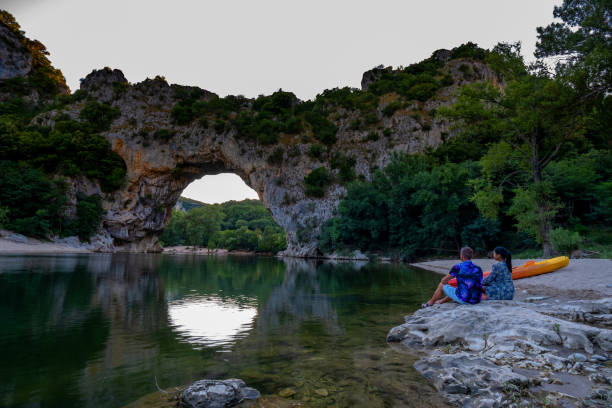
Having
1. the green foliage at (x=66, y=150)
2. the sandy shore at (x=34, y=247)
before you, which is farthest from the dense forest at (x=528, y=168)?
the green foliage at (x=66, y=150)

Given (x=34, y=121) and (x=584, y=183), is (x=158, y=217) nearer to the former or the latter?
(x=34, y=121)

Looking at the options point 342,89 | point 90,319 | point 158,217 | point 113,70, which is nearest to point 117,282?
point 90,319

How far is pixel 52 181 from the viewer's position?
39000mm

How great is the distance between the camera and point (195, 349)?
175 inches

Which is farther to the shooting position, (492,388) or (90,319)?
(90,319)

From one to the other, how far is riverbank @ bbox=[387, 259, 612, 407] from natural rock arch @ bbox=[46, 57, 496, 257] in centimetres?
3636

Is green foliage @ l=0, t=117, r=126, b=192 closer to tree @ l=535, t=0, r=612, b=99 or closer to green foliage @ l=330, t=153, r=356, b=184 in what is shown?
green foliage @ l=330, t=153, r=356, b=184

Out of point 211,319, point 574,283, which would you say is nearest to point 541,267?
point 574,283

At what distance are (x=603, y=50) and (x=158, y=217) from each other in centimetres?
5204

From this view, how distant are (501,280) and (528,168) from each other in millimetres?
15624

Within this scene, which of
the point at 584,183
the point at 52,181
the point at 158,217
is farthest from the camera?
the point at 158,217

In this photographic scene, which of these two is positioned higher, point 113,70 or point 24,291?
point 113,70

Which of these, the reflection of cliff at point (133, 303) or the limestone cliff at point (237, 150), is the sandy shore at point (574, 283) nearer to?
the reflection of cliff at point (133, 303)

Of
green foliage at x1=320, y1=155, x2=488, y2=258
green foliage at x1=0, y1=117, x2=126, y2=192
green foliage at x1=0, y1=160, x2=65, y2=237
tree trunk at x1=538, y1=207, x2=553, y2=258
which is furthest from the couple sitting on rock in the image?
green foliage at x1=0, y1=117, x2=126, y2=192
